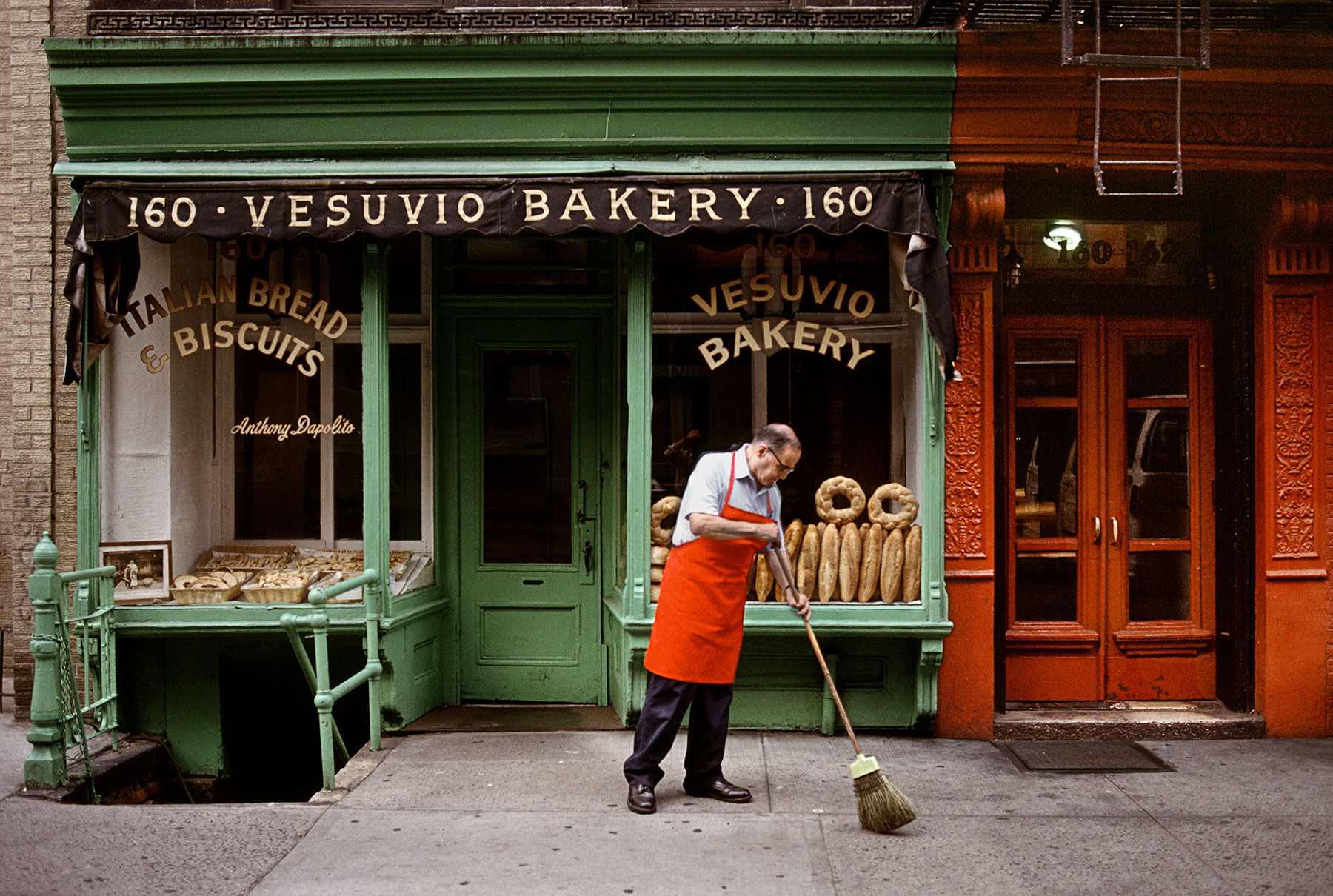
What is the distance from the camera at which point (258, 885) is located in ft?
14.7

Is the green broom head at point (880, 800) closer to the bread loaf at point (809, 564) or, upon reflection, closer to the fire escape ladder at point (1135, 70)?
the bread loaf at point (809, 564)

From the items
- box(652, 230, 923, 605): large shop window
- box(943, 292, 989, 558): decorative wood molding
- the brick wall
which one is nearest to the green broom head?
box(652, 230, 923, 605): large shop window

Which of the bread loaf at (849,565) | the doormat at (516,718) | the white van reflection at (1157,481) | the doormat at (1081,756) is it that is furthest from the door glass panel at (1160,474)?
the doormat at (516,718)

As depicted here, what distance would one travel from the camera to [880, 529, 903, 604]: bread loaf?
6.62m

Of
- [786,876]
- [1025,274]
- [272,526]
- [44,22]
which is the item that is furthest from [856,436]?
[44,22]

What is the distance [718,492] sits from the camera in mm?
5258

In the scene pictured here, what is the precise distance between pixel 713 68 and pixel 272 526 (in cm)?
434

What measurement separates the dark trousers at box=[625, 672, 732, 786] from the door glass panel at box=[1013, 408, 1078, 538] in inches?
117

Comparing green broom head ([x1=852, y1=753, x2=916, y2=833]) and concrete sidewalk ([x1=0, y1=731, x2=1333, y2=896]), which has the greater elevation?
green broom head ([x1=852, y1=753, x2=916, y2=833])

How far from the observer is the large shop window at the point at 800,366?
6.81 metres

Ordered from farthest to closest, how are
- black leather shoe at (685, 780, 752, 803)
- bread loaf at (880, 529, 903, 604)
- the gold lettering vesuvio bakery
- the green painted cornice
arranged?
the gold lettering vesuvio bakery
bread loaf at (880, 529, 903, 604)
the green painted cornice
black leather shoe at (685, 780, 752, 803)

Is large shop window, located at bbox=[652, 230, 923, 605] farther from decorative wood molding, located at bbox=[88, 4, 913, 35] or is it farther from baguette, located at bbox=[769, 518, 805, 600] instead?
decorative wood molding, located at bbox=[88, 4, 913, 35]

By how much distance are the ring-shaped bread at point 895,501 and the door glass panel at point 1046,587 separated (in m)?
1.06

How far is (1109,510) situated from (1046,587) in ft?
2.27
